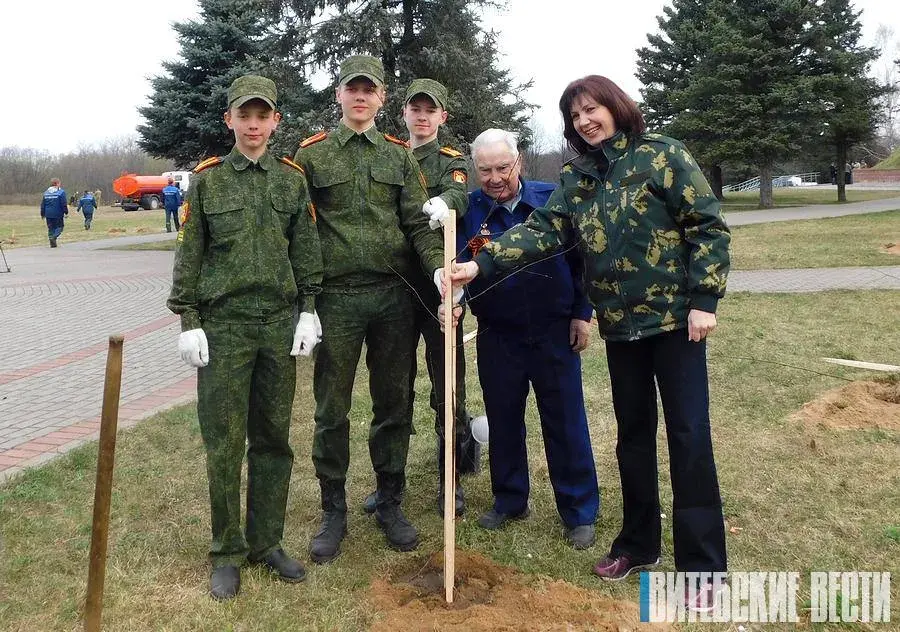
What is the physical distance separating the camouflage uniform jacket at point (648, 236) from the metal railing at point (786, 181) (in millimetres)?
51772

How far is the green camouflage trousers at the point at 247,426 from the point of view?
9.98ft

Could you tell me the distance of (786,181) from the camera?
56.7 m

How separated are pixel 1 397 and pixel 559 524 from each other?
525cm

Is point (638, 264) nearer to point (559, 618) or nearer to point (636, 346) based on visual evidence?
point (636, 346)

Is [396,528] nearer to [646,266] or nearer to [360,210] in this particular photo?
[360,210]

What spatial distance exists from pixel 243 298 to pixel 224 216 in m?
0.35

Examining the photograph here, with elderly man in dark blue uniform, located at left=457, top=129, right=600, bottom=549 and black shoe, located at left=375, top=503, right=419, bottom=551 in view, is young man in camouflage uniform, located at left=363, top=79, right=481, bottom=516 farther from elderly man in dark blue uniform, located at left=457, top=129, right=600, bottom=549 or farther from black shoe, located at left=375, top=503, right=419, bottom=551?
black shoe, located at left=375, top=503, right=419, bottom=551

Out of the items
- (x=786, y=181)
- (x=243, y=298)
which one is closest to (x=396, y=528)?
(x=243, y=298)

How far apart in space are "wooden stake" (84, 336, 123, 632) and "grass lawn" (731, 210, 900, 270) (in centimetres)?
1362

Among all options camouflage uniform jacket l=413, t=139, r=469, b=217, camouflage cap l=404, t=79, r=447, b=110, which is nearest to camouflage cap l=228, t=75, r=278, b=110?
camouflage cap l=404, t=79, r=447, b=110

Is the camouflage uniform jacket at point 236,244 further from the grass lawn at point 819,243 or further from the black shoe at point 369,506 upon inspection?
the grass lawn at point 819,243

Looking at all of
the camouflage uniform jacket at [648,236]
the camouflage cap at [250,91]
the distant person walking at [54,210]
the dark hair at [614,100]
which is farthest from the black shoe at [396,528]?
the distant person walking at [54,210]

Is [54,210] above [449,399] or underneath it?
above

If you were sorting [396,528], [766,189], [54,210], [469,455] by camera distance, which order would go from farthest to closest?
1. [766,189]
2. [54,210]
3. [469,455]
4. [396,528]
